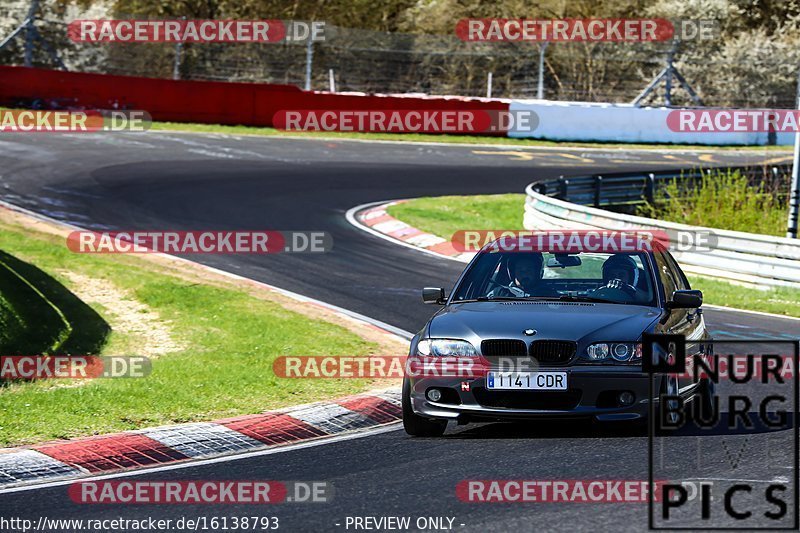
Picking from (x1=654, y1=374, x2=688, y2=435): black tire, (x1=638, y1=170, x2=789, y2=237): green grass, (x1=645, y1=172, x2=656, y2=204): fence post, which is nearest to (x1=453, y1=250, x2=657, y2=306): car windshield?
(x1=654, y1=374, x2=688, y2=435): black tire

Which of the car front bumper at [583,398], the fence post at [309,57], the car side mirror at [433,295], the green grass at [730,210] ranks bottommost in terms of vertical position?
the green grass at [730,210]

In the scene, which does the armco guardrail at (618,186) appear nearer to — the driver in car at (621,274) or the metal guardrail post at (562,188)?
the metal guardrail post at (562,188)

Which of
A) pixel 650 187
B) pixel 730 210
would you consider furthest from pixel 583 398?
pixel 650 187

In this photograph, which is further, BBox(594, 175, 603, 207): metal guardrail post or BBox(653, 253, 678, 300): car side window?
BBox(594, 175, 603, 207): metal guardrail post

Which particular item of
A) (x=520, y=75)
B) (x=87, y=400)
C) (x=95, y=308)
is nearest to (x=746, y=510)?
(x=87, y=400)

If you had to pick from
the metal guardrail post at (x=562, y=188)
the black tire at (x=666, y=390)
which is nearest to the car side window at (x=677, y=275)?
the black tire at (x=666, y=390)

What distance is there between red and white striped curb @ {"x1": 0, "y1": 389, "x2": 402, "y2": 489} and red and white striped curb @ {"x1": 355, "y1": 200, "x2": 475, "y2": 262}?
33.0 feet

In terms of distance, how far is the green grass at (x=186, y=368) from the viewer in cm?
931

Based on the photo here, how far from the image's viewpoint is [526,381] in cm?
828

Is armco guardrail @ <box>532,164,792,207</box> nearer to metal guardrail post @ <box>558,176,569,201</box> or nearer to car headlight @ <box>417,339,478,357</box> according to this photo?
metal guardrail post @ <box>558,176,569,201</box>

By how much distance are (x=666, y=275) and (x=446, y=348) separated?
214cm

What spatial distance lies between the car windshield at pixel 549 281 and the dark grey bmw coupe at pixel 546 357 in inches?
0.8

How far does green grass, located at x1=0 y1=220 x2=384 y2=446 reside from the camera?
9312mm

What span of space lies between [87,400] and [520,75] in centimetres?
3376
